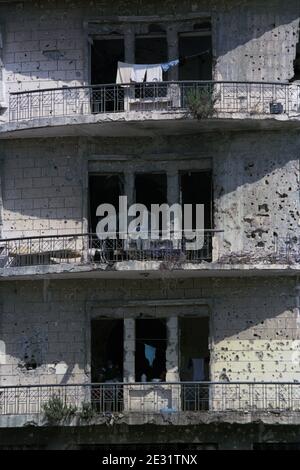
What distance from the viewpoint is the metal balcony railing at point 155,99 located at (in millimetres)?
24547

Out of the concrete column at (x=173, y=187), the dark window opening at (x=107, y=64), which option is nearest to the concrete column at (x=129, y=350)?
the concrete column at (x=173, y=187)

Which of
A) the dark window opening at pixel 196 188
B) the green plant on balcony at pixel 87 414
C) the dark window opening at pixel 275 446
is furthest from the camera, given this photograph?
the dark window opening at pixel 196 188

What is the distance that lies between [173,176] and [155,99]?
1661mm

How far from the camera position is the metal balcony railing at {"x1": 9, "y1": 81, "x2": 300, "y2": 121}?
24547mm

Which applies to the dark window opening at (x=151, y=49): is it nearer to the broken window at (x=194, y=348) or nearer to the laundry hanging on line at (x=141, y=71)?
the laundry hanging on line at (x=141, y=71)

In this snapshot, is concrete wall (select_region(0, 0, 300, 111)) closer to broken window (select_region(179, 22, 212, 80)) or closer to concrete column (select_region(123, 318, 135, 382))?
broken window (select_region(179, 22, 212, 80))

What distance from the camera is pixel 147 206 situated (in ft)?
82.2

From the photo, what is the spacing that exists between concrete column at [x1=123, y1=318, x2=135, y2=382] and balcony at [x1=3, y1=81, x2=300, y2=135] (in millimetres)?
3998

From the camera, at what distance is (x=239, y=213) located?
80.9ft

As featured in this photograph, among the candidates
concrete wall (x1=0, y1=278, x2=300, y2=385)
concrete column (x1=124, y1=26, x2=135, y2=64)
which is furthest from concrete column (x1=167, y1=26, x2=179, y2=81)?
concrete wall (x1=0, y1=278, x2=300, y2=385)

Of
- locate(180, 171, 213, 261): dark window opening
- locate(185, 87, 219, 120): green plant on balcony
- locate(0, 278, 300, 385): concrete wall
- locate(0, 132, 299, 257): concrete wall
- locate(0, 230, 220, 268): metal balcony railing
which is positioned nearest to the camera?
locate(185, 87, 219, 120): green plant on balcony

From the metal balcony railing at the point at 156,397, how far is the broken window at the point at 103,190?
3.60m

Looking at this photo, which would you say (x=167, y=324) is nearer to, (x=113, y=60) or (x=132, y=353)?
(x=132, y=353)
